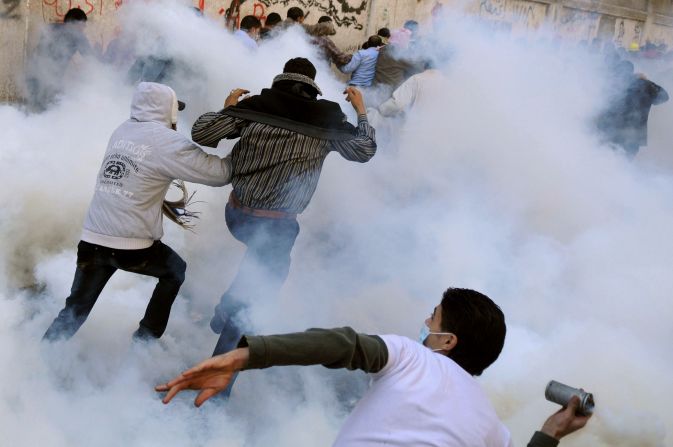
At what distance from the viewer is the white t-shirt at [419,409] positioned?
5.86 ft

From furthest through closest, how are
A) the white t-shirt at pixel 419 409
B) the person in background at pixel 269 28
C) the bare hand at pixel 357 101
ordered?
the person in background at pixel 269 28 → the bare hand at pixel 357 101 → the white t-shirt at pixel 419 409

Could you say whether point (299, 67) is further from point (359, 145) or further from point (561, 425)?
point (561, 425)

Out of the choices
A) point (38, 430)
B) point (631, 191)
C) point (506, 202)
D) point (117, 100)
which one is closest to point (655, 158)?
point (631, 191)

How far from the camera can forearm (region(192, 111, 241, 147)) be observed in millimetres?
3664

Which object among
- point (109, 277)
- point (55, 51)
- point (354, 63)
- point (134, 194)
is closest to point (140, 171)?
point (134, 194)

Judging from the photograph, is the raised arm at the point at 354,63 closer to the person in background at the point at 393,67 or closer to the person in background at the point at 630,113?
the person in background at the point at 393,67

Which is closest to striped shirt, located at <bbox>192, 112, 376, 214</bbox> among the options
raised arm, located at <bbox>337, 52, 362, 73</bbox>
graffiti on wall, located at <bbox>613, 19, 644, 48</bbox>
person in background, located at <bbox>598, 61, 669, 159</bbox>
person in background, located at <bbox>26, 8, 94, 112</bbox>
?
person in background, located at <bbox>26, 8, 94, 112</bbox>

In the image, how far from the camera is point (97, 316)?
4.22 meters

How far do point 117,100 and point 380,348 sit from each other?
200 inches

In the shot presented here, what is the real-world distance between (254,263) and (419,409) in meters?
2.08

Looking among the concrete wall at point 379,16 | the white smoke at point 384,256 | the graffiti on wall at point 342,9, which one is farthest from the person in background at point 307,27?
the graffiti on wall at point 342,9

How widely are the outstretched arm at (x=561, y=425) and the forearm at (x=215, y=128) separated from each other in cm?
217

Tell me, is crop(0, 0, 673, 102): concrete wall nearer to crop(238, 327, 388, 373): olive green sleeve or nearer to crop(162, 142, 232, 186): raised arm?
crop(162, 142, 232, 186): raised arm

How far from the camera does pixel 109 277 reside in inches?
144
